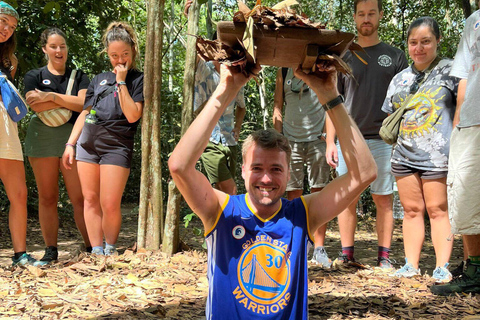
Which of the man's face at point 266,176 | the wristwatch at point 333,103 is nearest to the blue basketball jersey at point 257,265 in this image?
the man's face at point 266,176

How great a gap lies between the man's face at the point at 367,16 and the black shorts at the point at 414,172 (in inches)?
55.7

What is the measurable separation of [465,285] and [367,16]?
266cm

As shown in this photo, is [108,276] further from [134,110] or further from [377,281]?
[377,281]

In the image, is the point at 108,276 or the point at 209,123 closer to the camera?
the point at 209,123

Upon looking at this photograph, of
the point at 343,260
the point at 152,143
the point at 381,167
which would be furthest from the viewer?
the point at 152,143

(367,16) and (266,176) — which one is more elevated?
(367,16)

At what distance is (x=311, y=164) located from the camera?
5102 millimetres

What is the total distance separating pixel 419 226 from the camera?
4273 millimetres

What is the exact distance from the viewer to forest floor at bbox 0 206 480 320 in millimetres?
3430

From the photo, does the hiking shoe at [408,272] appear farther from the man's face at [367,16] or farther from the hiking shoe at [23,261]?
the hiking shoe at [23,261]

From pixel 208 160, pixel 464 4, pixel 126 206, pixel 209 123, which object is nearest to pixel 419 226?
pixel 208 160

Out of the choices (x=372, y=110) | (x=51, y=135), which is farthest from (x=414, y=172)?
(x=51, y=135)

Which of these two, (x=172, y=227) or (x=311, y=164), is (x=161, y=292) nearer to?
(x=172, y=227)

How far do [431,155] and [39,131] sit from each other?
3.90 metres
